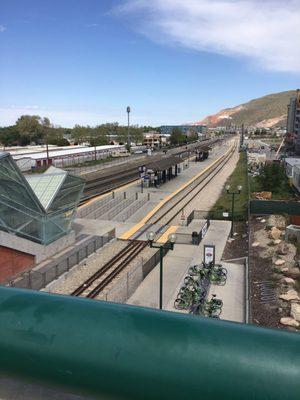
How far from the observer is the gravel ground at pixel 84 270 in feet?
73.9

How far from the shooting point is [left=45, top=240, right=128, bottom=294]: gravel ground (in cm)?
2253

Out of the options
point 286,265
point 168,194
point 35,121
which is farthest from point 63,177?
point 35,121

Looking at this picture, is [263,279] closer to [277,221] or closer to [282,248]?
[282,248]

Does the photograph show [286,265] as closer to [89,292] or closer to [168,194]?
[89,292]

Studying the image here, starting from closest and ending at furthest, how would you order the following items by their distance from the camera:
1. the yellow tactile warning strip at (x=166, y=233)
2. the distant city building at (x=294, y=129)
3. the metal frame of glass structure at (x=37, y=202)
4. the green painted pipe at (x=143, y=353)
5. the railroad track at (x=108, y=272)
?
1. the green painted pipe at (x=143, y=353)
2. the railroad track at (x=108, y=272)
3. the metal frame of glass structure at (x=37, y=202)
4. the yellow tactile warning strip at (x=166, y=233)
5. the distant city building at (x=294, y=129)

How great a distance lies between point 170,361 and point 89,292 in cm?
2145

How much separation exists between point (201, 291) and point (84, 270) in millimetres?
8179

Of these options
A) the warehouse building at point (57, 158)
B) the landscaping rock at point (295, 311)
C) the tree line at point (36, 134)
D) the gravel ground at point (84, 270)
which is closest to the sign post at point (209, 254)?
the landscaping rock at point (295, 311)

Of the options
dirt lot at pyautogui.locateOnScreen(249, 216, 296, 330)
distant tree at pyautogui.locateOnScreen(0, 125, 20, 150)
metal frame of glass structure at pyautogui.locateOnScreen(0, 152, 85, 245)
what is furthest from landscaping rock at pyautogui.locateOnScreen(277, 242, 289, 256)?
distant tree at pyautogui.locateOnScreen(0, 125, 20, 150)

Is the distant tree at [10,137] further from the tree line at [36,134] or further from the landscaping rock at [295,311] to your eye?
the landscaping rock at [295,311]

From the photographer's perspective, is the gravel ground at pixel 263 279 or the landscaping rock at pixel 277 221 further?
the landscaping rock at pixel 277 221

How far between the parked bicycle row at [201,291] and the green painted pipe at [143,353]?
17619mm

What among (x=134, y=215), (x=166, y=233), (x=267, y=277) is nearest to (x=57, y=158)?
(x=134, y=215)

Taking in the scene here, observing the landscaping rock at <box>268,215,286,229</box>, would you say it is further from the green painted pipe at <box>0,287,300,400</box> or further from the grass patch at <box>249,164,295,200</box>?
the green painted pipe at <box>0,287,300,400</box>
